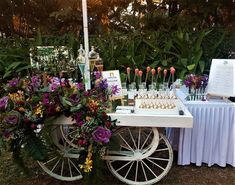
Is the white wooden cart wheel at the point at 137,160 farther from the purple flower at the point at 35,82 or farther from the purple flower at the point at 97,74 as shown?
the purple flower at the point at 35,82

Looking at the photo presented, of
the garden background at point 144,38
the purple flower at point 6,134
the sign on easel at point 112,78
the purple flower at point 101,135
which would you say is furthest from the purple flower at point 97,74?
the purple flower at point 6,134

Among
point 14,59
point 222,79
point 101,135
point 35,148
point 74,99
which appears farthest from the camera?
point 14,59

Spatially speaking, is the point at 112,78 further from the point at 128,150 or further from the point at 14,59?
the point at 14,59

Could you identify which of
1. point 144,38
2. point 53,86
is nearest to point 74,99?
point 53,86

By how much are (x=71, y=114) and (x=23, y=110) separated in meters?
0.36

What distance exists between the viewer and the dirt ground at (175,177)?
2680 mm

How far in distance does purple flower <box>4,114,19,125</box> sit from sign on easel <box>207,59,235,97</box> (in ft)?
5.92

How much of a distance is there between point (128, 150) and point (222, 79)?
3.74 ft

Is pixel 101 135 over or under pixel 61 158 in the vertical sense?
over

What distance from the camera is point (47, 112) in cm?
231

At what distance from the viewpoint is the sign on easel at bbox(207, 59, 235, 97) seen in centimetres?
285

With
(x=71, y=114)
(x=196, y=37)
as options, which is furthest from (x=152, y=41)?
(x=71, y=114)

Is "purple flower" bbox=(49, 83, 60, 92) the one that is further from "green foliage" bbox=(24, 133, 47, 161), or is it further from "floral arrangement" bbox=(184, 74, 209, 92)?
"floral arrangement" bbox=(184, 74, 209, 92)

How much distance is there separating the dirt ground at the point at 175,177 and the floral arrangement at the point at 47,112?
567 millimetres
